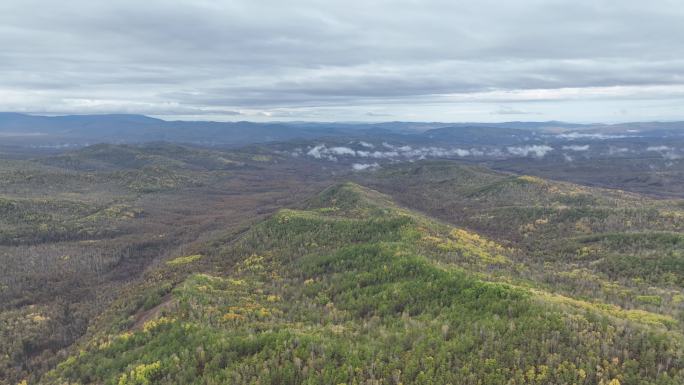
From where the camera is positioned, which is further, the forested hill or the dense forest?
the dense forest

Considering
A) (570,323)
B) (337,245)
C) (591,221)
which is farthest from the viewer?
(591,221)

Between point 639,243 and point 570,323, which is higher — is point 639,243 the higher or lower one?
the lower one

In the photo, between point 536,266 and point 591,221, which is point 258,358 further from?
point 591,221

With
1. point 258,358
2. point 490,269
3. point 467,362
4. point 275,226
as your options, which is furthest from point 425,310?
point 275,226

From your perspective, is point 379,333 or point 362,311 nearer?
point 379,333

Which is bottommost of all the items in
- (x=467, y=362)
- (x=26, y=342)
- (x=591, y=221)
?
(x=26, y=342)

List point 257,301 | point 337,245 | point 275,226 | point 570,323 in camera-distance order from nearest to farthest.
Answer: point 570,323, point 257,301, point 337,245, point 275,226

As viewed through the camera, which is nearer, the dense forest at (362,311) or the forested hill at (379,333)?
the forested hill at (379,333)

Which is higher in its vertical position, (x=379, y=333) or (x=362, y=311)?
(x=379, y=333)
